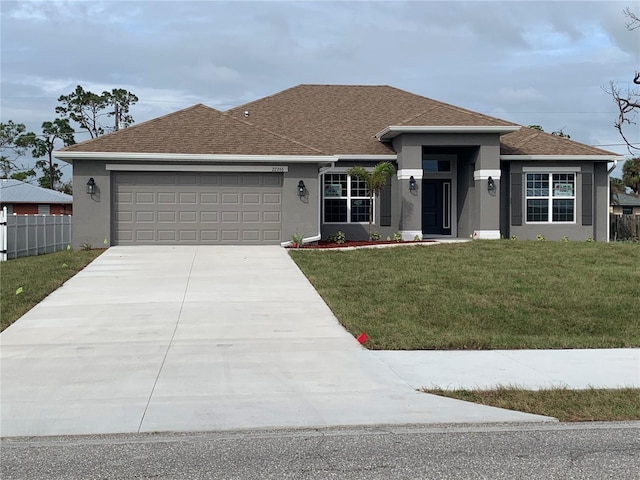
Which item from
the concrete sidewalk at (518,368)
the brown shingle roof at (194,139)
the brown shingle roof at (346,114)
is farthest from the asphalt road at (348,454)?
the brown shingle roof at (346,114)

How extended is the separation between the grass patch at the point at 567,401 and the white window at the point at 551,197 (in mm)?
18026

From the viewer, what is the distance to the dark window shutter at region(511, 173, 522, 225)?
24484mm

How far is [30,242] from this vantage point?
79.4ft

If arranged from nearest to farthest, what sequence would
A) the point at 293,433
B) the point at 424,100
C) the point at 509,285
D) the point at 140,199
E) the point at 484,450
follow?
the point at 484,450
the point at 293,433
the point at 509,285
the point at 140,199
the point at 424,100

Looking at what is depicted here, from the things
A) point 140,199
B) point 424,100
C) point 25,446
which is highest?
point 424,100

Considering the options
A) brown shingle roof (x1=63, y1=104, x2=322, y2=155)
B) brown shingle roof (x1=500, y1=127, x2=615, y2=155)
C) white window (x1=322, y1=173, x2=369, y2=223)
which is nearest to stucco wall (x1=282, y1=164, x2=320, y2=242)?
brown shingle roof (x1=63, y1=104, x2=322, y2=155)

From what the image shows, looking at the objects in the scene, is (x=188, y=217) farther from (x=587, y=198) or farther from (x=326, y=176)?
(x=587, y=198)

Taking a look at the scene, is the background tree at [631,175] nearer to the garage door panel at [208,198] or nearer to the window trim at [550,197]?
the window trim at [550,197]

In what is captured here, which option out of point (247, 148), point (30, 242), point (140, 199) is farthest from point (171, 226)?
point (30, 242)

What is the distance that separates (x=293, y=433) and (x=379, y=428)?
814 millimetres

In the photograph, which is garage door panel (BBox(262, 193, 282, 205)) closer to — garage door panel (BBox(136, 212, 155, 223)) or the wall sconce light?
garage door panel (BBox(136, 212, 155, 223))

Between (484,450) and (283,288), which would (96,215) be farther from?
(484,450)

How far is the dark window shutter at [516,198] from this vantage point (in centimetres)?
2448

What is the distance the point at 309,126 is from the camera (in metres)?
26.6
